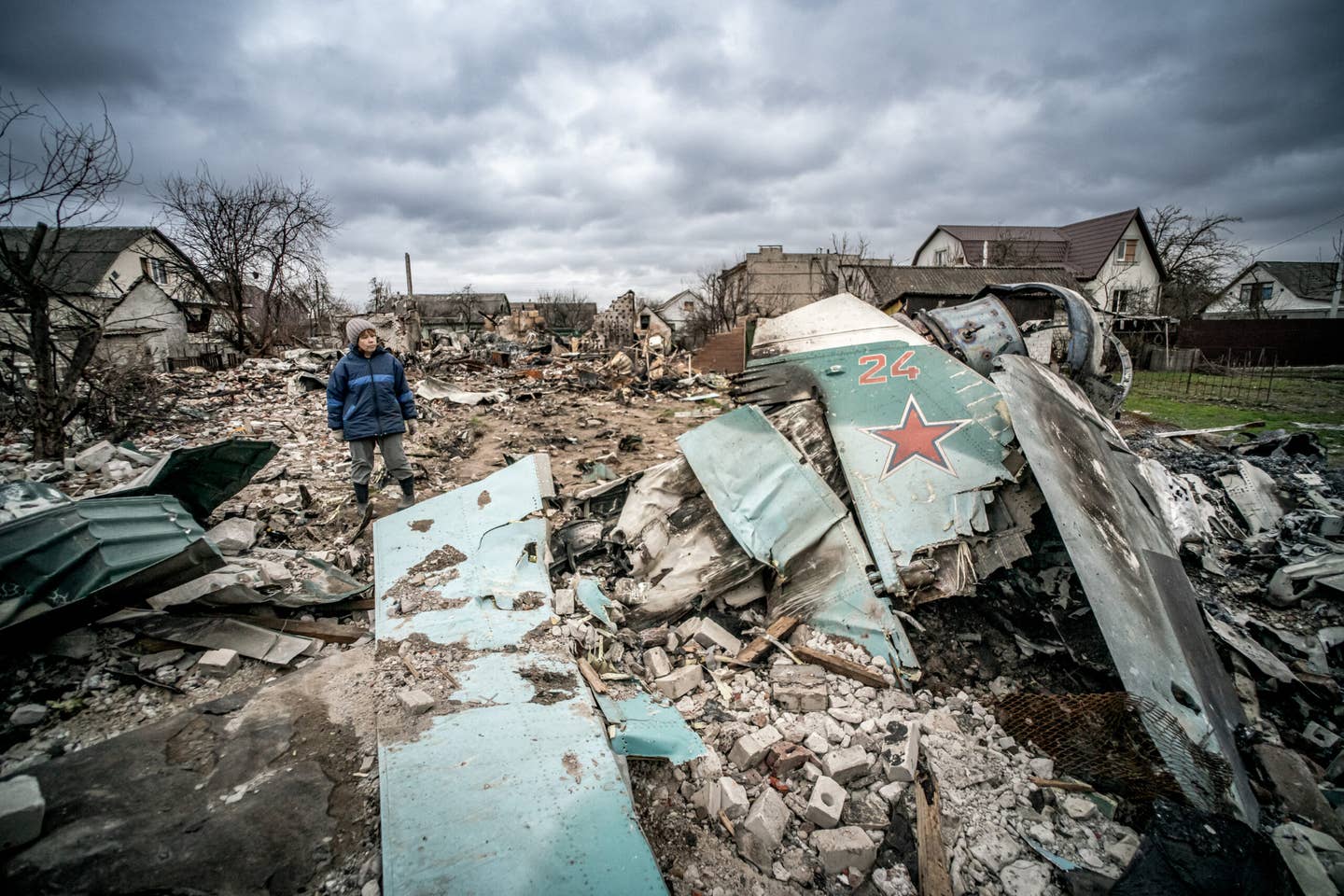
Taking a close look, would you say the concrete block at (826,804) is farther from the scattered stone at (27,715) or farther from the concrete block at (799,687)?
the scattered stone at (27,715)

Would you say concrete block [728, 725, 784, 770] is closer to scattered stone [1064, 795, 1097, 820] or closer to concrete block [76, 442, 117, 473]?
scattered stone [1064, 795, 1097, 820]

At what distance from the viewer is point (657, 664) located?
2.67 metres

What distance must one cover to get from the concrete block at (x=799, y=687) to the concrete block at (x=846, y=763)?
284 millimetres

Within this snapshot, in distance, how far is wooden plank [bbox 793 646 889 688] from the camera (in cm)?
253

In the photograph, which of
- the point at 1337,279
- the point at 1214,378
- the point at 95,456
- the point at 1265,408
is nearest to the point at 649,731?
the point at 95,456

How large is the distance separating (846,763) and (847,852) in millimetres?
346

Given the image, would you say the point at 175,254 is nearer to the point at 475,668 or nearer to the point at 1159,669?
the point at 475,668

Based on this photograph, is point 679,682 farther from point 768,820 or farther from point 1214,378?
point 1214,378

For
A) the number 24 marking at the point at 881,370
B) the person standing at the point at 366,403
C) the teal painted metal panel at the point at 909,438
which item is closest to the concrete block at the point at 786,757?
the teal painted metal panel at the point at 909,438

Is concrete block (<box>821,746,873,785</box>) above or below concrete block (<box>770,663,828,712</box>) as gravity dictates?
below

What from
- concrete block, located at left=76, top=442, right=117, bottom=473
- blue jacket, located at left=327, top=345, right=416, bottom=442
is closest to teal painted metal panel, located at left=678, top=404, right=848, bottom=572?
blue jacket, located at left=327, top=345, right=416, bottom=442

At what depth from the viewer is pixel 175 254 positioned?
1309 cm

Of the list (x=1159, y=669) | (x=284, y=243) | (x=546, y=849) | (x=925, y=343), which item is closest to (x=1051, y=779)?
(x=1159, y=669)

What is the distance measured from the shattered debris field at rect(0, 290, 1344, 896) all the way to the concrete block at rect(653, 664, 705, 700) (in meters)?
0.01
